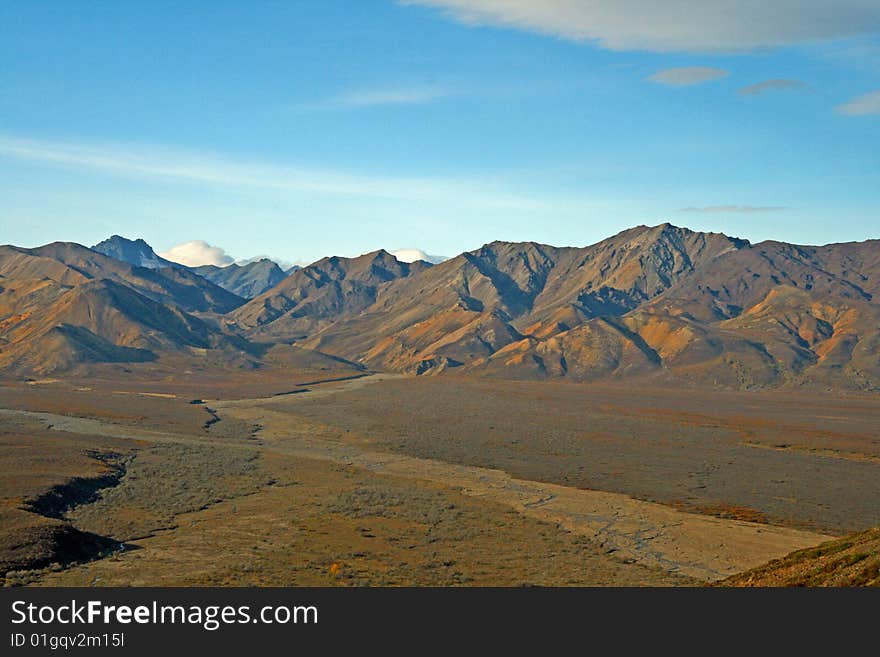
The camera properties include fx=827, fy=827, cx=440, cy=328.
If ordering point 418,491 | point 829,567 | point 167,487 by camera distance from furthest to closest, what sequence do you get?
point 418,491, point 167,487, point 829,567

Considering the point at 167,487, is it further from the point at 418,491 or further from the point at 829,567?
the point at 829,567

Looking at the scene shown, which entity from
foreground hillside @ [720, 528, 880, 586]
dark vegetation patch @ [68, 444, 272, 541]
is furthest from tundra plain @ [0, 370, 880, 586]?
foreground hillside @ [720, 528, 880, 586]

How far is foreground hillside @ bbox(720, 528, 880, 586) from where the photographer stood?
2894 cm

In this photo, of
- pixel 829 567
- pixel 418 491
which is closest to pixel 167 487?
pixel 418 491

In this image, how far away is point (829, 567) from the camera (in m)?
31.4

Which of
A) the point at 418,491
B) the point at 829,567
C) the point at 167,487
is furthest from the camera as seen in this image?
the point at 418,491

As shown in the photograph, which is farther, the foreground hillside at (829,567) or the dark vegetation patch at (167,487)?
the dark vegetation patch at (167,487)

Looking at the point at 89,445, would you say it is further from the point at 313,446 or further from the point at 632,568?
the point at 632,568

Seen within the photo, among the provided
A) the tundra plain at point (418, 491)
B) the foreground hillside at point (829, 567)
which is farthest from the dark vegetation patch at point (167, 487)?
the foreground hillside at point (829, 567)

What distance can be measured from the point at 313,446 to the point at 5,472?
37.1 m

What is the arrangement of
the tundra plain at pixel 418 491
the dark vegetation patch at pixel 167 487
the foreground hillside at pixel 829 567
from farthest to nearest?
the dark vegetation patch at pixel 167 487
the tundra plain at pixel 418 491
the foreground hillside at pixel 829 567

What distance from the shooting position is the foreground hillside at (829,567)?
28938 mm

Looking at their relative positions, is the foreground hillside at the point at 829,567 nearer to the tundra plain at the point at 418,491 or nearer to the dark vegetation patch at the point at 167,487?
the tundra plain at the point at 418,491
